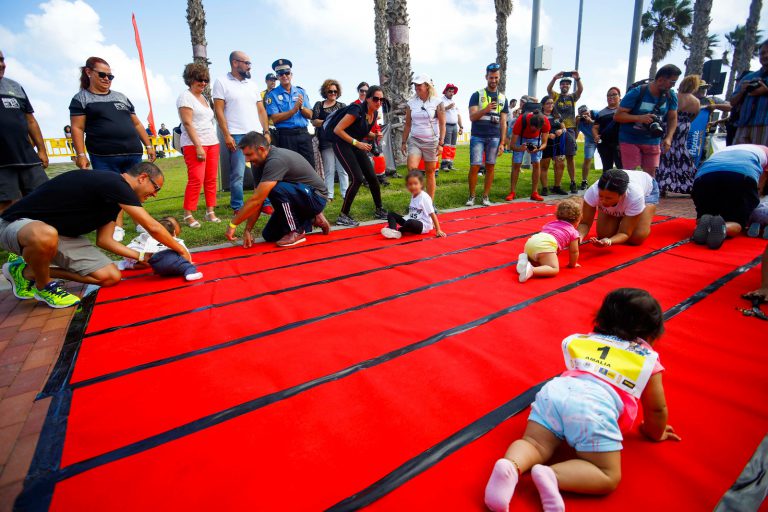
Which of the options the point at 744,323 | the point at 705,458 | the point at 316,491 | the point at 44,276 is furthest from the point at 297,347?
the point at 744,323

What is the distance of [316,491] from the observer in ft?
4.23

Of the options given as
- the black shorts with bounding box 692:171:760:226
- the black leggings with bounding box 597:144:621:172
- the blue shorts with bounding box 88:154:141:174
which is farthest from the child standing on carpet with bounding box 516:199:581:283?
the black leggings with bounding box 597:144:621:172

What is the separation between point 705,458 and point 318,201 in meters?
3.91

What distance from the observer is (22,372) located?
206 centimetres

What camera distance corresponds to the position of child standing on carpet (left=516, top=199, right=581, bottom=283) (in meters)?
3.10

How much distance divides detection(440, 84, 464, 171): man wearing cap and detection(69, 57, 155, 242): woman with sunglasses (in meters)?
6.01

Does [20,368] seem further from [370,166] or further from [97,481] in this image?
[370,166]

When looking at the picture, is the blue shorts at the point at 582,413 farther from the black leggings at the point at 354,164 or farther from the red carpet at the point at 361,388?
the black leggings at the point at 354,164

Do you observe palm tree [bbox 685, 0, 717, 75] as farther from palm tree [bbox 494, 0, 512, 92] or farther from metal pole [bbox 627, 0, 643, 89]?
metal pole [bbox 627, 0, 643, 89]

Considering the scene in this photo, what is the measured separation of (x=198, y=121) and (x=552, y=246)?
14.5 feet

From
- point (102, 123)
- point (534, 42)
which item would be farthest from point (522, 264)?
point (534, 42)

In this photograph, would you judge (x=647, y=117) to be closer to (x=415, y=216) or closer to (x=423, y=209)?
(x=423, y=209)

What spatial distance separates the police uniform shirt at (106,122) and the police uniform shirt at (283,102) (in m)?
1.95

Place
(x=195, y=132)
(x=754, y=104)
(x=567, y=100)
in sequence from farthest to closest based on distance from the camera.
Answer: (x=567, y=100) → (x=195, y=132) → (x=754, y=104)
